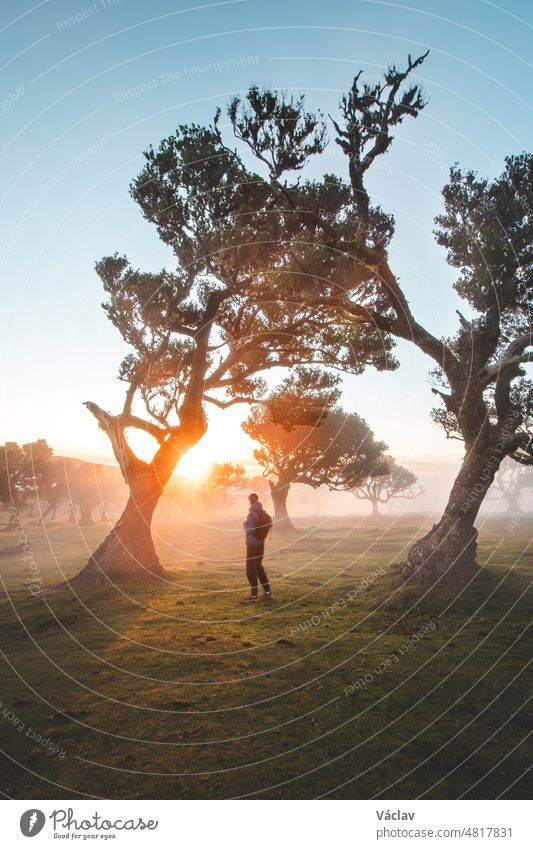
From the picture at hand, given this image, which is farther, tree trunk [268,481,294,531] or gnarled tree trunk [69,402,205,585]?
tree trunk [268,481,294,531]

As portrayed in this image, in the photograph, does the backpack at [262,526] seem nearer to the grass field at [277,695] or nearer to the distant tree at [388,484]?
the grass field at [277,695]

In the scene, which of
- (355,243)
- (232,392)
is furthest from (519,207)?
(232,392)

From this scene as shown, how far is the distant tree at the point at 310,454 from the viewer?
54.0 meters

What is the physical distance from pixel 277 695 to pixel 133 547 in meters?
13.0

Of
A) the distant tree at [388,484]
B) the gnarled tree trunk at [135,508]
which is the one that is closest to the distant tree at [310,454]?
the gnarled tree trunk at [135,508]

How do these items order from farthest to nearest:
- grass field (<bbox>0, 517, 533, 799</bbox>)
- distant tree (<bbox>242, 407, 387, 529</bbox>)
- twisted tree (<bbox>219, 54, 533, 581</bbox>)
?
distant tree (<bbox>242, 407, 387, 529</bbox>) < twisted tree (<bbox>219, 54, 533, 581</bbox>) < grass field (<bbox>0, 517, 533, 799</bbox>)

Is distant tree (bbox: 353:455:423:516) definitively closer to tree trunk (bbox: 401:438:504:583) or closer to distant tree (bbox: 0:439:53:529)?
distant tree (bbox: 0:439:53:529)

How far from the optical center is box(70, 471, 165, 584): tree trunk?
18234 millimetres

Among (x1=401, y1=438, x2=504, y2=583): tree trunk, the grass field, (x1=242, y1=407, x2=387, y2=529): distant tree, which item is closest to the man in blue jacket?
the grass field

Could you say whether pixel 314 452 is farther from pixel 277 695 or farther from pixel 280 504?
pixel 277 695

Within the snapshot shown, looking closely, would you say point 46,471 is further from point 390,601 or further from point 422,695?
point 422,695

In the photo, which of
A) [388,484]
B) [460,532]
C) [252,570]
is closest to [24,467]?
[252,570]

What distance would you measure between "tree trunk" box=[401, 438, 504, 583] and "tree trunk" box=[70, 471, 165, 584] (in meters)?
10.9

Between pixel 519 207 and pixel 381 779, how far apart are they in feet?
60.4
